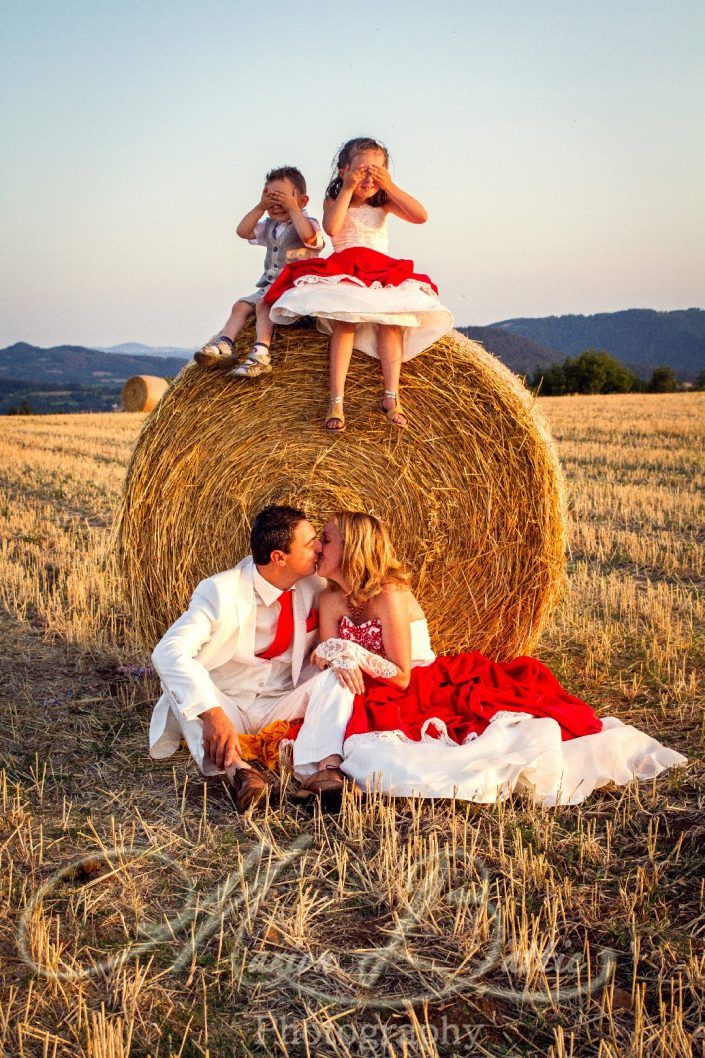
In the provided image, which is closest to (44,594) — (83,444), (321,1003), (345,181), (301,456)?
(301,456)

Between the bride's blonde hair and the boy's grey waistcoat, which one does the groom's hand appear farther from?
the boy's grey waistcoat

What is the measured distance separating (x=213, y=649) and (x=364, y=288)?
6.06 feet

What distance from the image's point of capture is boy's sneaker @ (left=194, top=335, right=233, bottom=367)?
4.66m

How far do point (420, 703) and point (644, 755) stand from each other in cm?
97

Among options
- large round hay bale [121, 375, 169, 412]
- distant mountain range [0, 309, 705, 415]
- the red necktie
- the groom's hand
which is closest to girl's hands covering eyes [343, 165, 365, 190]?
the red necktie

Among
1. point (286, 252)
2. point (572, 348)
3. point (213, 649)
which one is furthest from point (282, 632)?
point (572, 348)

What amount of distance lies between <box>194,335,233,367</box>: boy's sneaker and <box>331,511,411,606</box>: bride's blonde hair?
1061 mm

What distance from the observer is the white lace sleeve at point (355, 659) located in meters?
4.18

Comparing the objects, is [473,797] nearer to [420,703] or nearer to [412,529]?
[420,703]

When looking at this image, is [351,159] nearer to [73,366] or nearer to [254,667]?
[254,667]

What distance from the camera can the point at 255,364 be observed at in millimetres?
4680

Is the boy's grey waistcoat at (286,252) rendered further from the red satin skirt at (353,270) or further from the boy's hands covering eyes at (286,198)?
the red satin skirt at (353,270)

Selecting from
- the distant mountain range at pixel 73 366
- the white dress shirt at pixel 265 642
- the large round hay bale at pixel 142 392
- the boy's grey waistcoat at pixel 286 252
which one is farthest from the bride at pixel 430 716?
the distant mountain range at pixel 73 366

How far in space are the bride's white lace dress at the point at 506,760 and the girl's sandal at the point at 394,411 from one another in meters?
1.61
